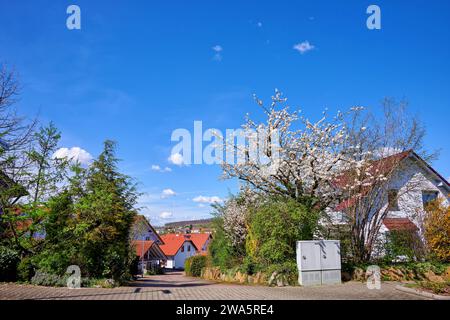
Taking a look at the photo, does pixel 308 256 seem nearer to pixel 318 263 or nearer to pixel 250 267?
pixel 318 263

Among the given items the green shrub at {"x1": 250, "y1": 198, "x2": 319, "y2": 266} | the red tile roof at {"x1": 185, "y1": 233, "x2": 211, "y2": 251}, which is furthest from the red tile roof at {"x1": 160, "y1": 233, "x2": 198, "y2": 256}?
the green shrub at {"x1": 250, "y1": 198, "x2": 319, "y2": 266}

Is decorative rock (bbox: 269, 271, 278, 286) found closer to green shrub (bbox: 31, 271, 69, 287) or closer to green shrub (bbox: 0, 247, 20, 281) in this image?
green shrub (bbox: 31, 271, 69, 287)

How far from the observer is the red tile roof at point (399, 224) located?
18158 mm

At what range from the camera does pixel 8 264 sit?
11.2m

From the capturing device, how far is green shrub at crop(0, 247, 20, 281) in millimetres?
11086

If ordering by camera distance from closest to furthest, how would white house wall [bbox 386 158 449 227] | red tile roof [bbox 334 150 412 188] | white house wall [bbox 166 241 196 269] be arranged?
1. red tile roof [bbox 334 150 412 188]
2. white house wall [bbox 386 158 449 227]
3. white house wall [bbox 166 241 196 269]

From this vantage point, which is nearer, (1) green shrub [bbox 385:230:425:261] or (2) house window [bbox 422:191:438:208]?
(1) green shrub [bbox 385:230:425:261]

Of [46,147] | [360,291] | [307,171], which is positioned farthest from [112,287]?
[307,171]

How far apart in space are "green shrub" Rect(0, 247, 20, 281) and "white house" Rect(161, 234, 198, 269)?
51.4 meters

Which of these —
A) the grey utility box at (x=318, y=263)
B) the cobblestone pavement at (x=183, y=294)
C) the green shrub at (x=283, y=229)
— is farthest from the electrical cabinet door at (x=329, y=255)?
the cobblestone pavement at (x=183, y=294)

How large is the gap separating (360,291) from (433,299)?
7.29 feet

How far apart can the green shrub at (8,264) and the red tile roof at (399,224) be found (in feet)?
55.6

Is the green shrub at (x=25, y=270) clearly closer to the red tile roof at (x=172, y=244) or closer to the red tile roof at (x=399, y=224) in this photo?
the red tile roof at (x=399, y=224)

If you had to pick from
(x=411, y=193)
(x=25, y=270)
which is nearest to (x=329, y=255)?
(x=25, y=270)
